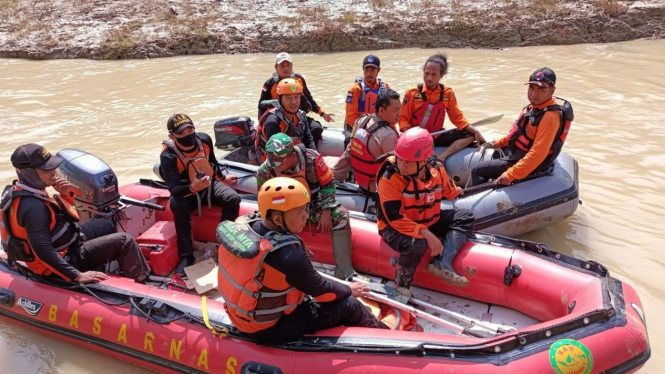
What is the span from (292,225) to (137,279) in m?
1.90

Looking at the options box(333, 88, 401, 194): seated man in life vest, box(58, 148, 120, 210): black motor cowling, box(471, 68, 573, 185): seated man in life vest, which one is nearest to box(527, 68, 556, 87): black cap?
box(471, 68, 573, 185): seated man in life vest

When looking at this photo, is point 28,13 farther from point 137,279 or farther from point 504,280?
point 504,280

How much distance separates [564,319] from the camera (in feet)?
8.45

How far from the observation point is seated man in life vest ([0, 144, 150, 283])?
9.79 feet

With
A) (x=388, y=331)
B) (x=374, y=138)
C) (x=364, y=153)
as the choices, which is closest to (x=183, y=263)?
(x=364, y=153)

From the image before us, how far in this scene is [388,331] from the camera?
2701 millimetres

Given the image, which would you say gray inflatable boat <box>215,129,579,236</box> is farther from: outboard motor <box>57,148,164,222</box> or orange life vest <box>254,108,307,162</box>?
outboard motor <box>57,148,164,222</box>

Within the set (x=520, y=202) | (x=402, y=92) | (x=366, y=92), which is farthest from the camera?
(x=402, y=92)

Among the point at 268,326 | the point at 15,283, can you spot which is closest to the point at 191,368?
the point at 268,326

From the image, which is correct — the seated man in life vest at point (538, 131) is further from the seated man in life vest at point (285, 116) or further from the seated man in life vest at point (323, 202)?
the seated man in life vest at point (285, 116)

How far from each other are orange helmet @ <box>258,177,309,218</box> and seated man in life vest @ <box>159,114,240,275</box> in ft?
5.23

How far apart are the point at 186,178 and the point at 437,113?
2475 millimetres

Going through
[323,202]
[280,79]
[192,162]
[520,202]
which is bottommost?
[520,202]

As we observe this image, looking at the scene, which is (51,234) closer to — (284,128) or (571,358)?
(284,128)
